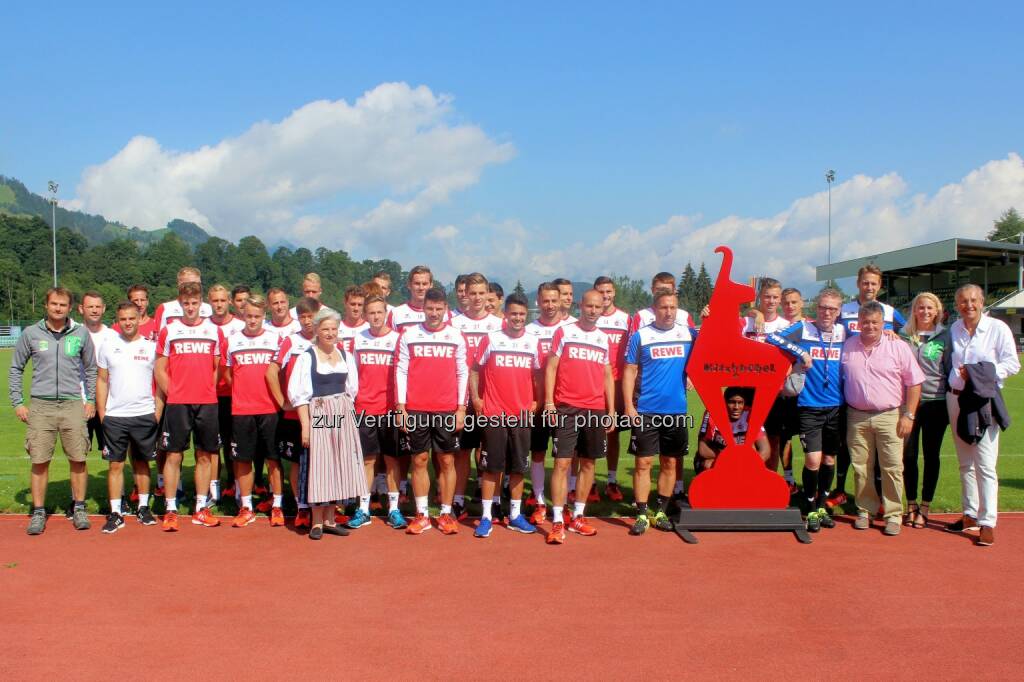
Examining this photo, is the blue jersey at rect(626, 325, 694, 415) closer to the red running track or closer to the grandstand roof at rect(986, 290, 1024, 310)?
the red running track

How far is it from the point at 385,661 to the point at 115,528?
358 cm

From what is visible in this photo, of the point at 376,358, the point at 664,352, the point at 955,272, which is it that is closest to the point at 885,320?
the point at 664,352

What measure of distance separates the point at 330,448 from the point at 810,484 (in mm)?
4219

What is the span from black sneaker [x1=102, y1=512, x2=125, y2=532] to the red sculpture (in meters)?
4.86

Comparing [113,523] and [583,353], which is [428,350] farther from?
[113,523]

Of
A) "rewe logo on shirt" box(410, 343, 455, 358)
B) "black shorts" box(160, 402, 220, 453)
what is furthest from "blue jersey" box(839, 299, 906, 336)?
"black shorts" box(160, 402, 220, 453)

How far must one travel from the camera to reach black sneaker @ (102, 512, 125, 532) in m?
5.87

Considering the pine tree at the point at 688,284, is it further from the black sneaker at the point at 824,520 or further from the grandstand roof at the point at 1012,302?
the black sneaker at the point at 824,520

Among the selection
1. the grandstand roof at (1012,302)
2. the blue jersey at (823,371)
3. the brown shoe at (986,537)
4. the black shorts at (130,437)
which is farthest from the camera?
the grandstand roof at (1012,302)

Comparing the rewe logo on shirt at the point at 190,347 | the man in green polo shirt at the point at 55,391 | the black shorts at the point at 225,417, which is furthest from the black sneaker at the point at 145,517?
the rewe logo on shirt at the point at 190,347

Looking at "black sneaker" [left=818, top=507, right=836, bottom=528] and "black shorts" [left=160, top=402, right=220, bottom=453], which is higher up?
"black shorts" [left=160, top=402, right=220, bottom=453]

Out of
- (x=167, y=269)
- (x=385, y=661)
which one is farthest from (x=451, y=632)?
(x=167, y=269)

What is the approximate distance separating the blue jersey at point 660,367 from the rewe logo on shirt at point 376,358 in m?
2.10

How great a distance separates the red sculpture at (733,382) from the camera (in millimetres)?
5945
